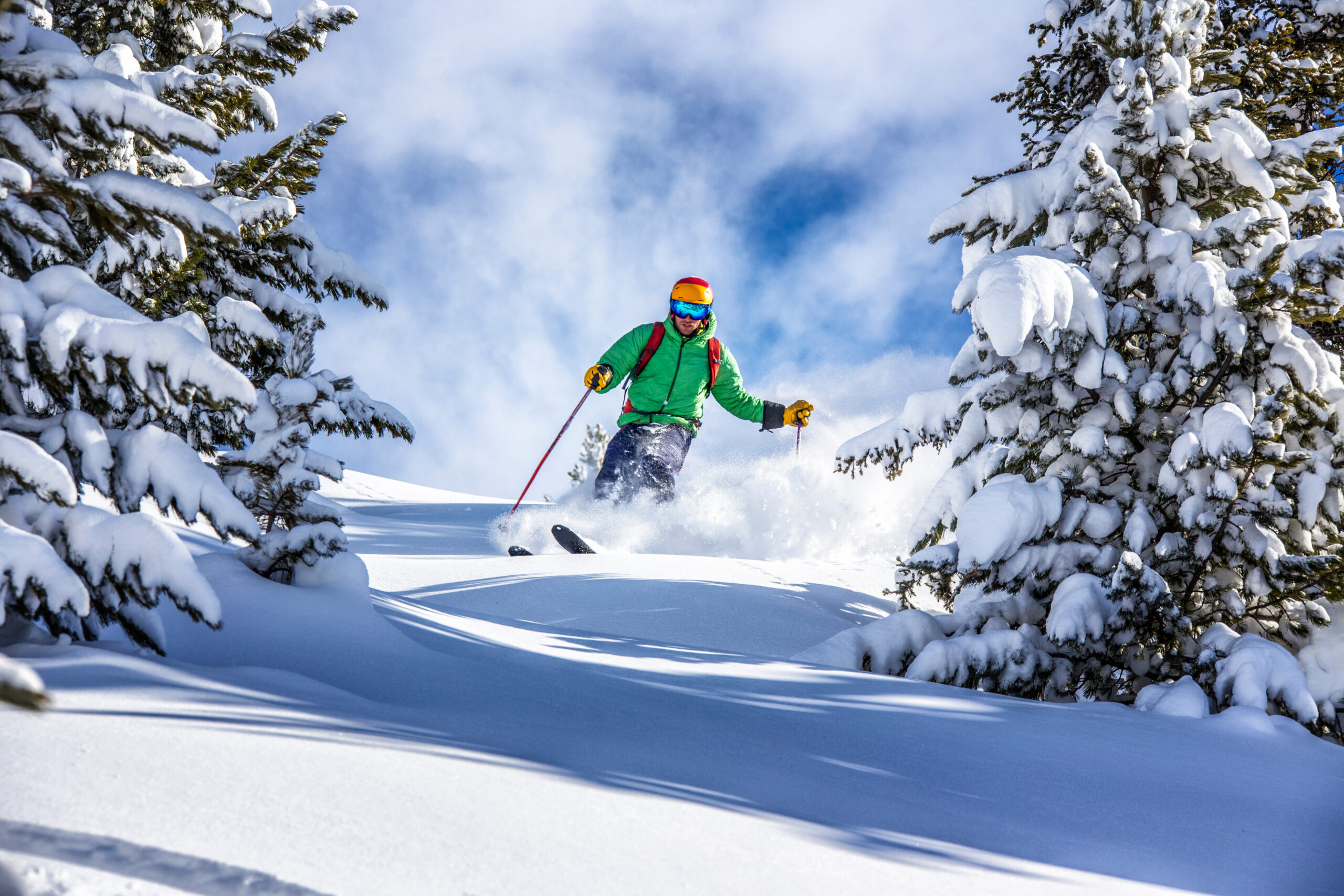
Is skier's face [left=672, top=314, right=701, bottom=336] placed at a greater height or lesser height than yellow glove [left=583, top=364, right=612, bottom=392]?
greater

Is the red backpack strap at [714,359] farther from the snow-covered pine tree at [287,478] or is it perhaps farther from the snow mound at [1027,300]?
the snow-covered pine tree at [287,478]

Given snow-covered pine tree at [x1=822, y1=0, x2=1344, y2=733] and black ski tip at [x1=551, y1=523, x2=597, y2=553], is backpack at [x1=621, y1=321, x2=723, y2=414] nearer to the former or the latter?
black ski tip at [x1=551, y1=523, x2=597, y2=553]

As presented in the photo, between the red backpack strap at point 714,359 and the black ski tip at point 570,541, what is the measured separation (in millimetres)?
3161

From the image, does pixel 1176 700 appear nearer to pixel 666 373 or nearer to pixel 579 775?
pixel 579 775

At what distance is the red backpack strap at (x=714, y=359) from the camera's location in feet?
32.0

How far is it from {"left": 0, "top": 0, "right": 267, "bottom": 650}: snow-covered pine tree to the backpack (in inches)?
282

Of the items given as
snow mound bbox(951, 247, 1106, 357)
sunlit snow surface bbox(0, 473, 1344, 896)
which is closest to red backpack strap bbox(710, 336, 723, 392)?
snow mound bbox(951, 247, 1106, 357)

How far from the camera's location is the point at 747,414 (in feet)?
34.2

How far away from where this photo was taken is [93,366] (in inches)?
81.6

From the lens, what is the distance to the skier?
30.7 feet

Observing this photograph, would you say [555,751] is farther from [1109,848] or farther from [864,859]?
[1109,848]

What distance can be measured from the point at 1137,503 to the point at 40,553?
16.3 feet

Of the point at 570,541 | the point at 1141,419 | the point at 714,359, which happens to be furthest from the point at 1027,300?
the point at 714,359

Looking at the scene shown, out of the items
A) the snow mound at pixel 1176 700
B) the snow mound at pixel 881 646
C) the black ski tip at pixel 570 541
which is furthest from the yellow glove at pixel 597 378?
the snow mound at pixel 1176 700
